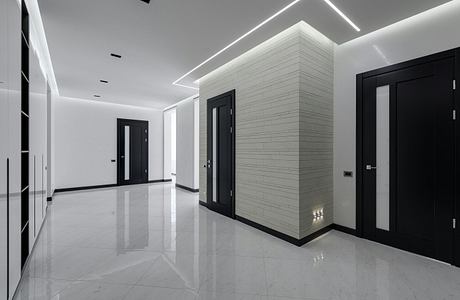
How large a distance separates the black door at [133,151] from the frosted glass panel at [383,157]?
8.16 metres

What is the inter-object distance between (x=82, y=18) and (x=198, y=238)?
3587 millimetres

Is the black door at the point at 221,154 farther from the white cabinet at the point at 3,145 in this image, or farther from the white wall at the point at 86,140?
the white wall at the point at 86,140

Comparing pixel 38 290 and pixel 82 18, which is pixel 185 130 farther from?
pixel 38 290

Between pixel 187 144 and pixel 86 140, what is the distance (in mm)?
3616

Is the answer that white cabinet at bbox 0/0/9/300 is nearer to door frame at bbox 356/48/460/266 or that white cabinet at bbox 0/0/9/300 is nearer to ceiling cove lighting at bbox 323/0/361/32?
ceiling cove lighting at bbox 323/0/361/32

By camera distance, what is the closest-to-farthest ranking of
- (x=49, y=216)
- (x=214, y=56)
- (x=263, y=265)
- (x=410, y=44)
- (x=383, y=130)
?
(x=263, y=265) < (x=410, y=44) < (x=383, y=130) < (x=214, y=56) < (x=49, y=216)

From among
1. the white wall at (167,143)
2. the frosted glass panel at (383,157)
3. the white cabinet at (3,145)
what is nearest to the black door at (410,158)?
the frosted glass panel at (383,157)

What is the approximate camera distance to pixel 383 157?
3.32 meters

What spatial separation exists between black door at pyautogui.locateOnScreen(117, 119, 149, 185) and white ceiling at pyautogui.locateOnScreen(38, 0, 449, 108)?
383 cm

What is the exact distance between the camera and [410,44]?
3.05 m

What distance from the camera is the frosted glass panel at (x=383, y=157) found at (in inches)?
128

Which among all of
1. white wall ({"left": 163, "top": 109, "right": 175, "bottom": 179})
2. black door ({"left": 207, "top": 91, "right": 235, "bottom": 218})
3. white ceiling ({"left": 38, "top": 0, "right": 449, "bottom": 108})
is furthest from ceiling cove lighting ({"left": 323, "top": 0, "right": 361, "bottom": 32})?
white wall ({"left": 163, "top": 109, "right": 175, "bottom": 179})

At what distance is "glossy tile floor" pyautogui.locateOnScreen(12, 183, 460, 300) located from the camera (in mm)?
2172

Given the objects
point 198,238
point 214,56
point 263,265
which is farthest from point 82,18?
point 263,265
